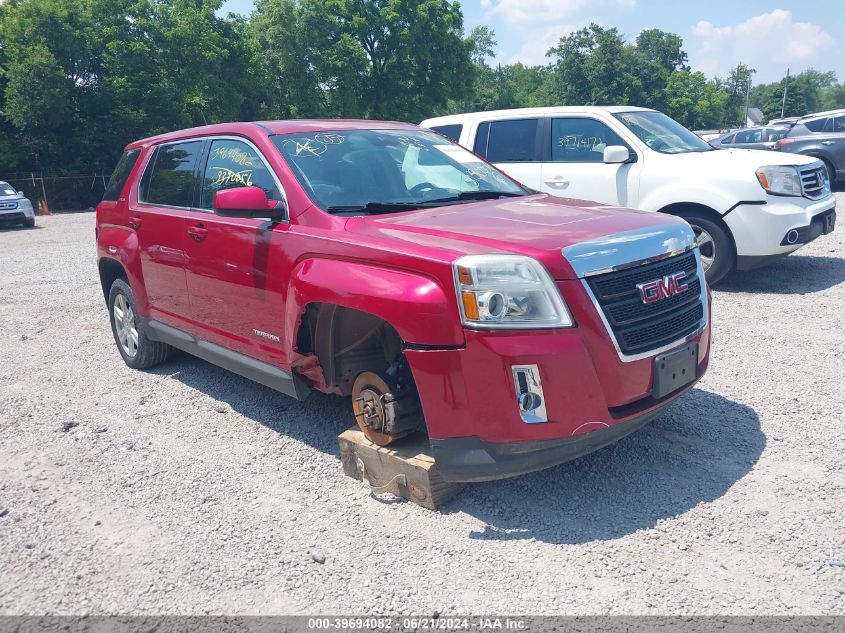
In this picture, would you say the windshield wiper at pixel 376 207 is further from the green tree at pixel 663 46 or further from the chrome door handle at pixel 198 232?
the green tree at pixel 663 46

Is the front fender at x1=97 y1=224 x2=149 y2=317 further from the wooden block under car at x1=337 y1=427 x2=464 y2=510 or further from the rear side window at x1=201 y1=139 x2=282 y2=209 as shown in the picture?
the wooden block under car at x1=337 y1=427 x2=464 y2=510

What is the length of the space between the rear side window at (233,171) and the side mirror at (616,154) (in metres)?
4.37

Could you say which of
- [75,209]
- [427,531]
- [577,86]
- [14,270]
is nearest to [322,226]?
[427,531]

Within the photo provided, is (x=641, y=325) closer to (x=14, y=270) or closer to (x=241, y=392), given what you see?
(x=241, y=392)

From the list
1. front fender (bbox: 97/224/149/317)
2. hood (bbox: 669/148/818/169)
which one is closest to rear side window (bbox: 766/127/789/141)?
hood (bbox: 669/148/818/169)

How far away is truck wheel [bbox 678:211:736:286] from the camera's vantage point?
7398mm

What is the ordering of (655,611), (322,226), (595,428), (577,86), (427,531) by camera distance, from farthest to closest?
(577,86), (322,226), (427,531), (595,428), (655,611)

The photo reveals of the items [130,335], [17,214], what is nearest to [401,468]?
[130,335]

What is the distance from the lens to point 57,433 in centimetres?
477

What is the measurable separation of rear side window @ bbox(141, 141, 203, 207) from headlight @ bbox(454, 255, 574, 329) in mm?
2680

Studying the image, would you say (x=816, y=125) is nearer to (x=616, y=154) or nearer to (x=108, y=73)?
(x=616, y=154)

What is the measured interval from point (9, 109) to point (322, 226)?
109 feet

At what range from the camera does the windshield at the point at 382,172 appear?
4.07 m

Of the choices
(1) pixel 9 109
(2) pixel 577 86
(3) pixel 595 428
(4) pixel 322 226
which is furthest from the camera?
(2) pixel 577 86
